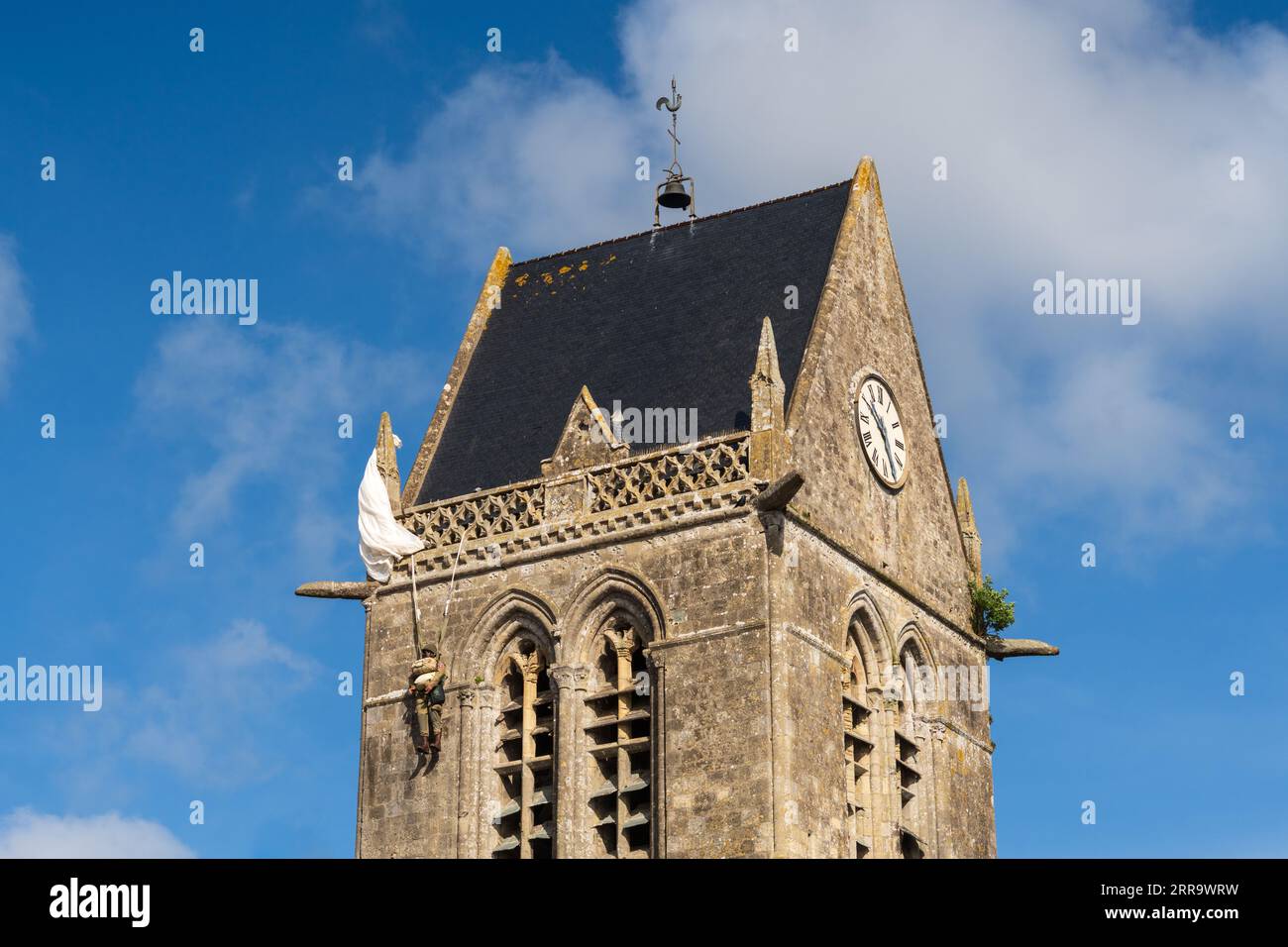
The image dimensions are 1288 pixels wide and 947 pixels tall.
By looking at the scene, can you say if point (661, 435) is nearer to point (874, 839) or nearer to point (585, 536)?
point (585, 536)

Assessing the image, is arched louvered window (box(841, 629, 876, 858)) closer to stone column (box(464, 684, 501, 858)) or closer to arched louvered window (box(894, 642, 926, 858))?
arched louvered window (box(894, 642, 926, 858))

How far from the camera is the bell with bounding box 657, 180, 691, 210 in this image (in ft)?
136

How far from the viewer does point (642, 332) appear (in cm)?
3853

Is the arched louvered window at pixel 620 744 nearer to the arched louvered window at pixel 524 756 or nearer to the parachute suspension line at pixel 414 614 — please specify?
the arched louvered window at pixel 524 756

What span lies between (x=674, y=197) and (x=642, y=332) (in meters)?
3.76

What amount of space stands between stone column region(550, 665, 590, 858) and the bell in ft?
31.0

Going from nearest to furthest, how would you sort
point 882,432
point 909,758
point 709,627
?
point 709,627 → point 909,758 → point 882,432

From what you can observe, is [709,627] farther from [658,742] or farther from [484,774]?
[484,774]

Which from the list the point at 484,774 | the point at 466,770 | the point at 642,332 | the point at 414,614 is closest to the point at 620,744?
the point at 484,774

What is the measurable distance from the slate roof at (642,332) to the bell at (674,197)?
0.95m

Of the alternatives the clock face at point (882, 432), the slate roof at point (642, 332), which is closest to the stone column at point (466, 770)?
the slate roof at point (642, 332)

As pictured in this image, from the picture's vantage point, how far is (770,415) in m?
34.5
